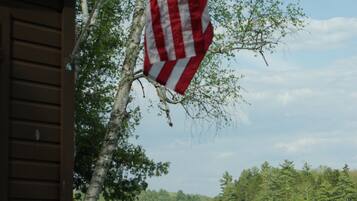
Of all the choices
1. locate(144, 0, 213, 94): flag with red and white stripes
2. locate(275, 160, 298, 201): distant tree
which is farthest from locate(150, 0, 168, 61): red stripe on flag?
locate(275, 160, 298, 201): distant tree

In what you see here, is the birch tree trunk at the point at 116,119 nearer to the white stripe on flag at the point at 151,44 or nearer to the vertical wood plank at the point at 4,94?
the white stripe on flag at the point at 151,44

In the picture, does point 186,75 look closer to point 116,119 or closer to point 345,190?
point 116,119

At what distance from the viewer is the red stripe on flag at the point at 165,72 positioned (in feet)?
23.7

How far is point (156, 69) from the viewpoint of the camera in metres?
7.25

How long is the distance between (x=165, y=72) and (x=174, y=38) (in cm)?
35

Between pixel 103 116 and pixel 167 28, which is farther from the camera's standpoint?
pixel 103 116

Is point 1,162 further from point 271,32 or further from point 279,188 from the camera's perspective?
point 279,188

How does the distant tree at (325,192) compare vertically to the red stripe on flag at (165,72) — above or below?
above

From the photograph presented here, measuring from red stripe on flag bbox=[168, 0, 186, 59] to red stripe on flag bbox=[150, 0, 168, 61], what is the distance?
11 centimetres

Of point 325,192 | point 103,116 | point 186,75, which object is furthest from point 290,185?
point 186,75

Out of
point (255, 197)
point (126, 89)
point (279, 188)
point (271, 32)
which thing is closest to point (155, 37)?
point (126, 89)

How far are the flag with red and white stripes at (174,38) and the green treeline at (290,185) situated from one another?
392 feet

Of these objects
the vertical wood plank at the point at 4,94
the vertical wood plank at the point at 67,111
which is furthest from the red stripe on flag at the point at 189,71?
the vertical wood plank at the point at 4,94

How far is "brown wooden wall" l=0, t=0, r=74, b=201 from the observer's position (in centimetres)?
675
